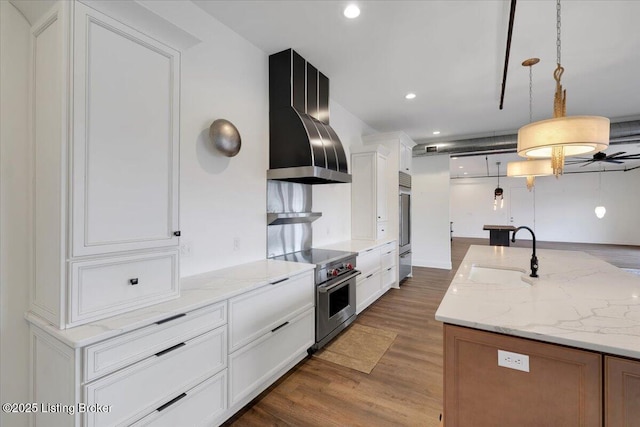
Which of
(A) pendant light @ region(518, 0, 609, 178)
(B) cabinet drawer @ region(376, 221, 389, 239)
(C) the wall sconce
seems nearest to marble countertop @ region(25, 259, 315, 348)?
(C) the wall sconce

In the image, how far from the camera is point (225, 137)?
230cm

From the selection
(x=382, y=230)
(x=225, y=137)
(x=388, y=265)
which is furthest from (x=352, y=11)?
(x=388, y=265)

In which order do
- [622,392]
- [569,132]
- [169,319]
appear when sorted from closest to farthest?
[622,392] < [169,319] < [569,132]

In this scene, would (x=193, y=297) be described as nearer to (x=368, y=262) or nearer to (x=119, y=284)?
(x=119, y=284)

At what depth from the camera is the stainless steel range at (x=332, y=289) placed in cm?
266

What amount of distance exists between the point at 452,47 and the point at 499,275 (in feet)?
7.38

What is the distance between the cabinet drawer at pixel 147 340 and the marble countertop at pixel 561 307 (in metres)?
1.27

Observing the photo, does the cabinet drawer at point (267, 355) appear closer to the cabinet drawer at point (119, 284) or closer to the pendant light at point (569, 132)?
the cabinet drawer at point (119, 284)

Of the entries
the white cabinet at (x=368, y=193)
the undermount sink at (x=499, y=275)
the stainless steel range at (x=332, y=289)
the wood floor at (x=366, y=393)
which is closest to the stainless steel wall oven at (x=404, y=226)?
the white cabinet at (x=368, y=193)

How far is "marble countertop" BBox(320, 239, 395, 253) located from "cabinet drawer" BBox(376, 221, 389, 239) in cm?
12

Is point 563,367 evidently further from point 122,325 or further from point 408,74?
point 408,74

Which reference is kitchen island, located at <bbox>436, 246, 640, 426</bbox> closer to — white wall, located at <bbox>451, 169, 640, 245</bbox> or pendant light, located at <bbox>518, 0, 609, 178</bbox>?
pendant light, located at <bbox>518, 0, 609, 178</bbox>

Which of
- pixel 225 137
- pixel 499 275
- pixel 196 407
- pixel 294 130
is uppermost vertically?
pixel 294 130

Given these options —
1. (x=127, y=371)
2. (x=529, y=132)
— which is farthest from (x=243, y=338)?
(x=529, y=132)
